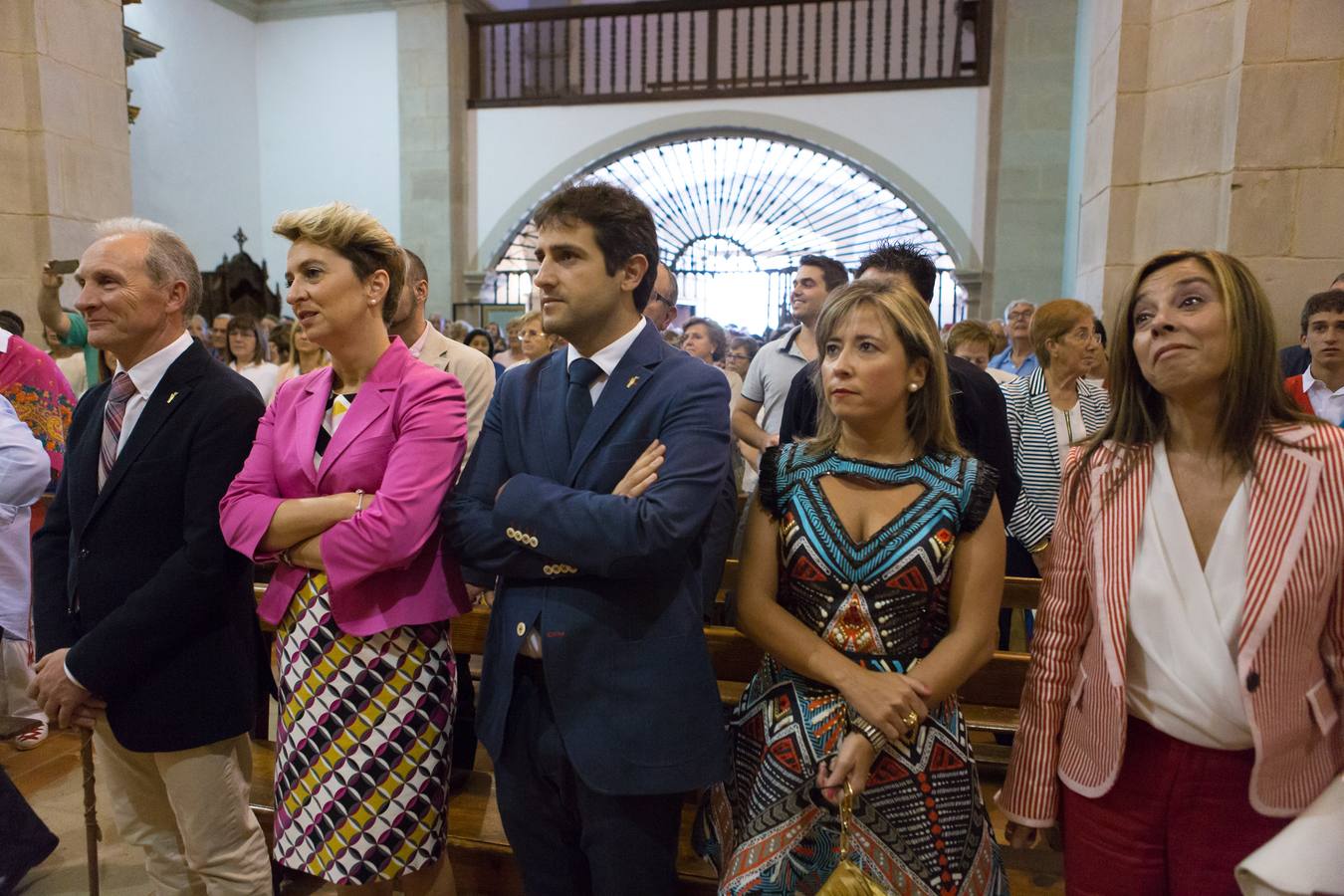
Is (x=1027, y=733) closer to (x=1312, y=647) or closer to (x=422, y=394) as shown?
(x=1312, y=647)

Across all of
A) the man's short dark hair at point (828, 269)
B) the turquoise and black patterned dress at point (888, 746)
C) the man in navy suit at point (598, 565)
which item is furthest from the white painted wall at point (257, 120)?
the turquoise and black patterned dress at point (888, 746)

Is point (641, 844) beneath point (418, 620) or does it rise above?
beneath

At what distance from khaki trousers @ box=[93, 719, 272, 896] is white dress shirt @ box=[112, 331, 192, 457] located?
603 mm

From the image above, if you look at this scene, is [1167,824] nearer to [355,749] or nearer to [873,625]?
[873,625]

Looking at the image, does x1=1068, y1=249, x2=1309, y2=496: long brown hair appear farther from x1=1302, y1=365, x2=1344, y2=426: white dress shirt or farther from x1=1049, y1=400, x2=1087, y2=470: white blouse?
x1=1302, y1=365, x2=1344, y2=426: white dress shirt

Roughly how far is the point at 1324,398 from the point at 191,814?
141 inches

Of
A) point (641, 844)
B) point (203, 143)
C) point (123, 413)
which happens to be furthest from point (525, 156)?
point (641, 844)

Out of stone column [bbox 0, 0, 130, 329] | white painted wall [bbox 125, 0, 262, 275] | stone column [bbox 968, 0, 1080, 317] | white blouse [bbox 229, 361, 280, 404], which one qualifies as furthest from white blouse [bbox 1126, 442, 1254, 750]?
white painted wall [bbox 125, 0, 262, 275]

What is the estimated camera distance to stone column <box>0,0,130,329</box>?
4863 millimetres

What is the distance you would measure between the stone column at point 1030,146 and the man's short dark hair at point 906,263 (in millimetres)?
7241

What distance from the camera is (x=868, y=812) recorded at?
139cm

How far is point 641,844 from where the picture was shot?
4.76 feet

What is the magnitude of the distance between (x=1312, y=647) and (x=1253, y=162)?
3312 mm

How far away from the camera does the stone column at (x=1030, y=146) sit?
356 inches
